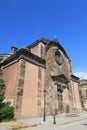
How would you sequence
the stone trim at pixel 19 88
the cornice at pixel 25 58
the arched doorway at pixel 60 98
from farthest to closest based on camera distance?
the arched doorway at pixel 60 98, the cornice at pixel 25 58, the stone trim at pixel 19 88

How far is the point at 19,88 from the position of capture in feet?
49.5

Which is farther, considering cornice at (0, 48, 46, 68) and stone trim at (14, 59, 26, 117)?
cornice at (0, 48, 46, 68)

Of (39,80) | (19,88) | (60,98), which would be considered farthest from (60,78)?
(19,88)

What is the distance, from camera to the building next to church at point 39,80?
1548cm

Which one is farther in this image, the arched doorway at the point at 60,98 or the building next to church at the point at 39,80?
the arched doorway at the point at 60,98

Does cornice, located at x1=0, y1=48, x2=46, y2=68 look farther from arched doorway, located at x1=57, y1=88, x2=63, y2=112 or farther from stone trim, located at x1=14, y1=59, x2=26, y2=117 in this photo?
arched doorway, located at x1=57, y1=88, x2=63, y2=112

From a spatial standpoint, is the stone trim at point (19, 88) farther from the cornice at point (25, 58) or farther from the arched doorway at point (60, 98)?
the arched doorway at point (60, 98)

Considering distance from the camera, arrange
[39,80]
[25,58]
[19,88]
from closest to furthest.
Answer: [19,88] < [25,58] < [39,80]

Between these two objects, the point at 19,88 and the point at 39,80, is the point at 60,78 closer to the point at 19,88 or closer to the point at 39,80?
the point at 39,80

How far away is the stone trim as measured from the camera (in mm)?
14262

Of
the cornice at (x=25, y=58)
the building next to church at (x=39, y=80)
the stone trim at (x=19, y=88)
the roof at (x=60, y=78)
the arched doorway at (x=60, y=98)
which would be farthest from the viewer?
the roof at (x=60, y=78)

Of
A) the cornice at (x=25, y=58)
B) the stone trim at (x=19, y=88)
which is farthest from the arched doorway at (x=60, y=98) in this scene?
the stone trim at (x=19, y=88)

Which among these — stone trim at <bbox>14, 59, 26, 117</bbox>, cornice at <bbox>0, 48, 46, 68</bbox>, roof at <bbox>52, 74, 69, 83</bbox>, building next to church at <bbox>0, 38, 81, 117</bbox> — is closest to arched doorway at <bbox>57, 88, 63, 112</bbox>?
building next to church at <bbox>0, 38, 81, 117</bbox>

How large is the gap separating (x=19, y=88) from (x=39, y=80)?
3.45m
